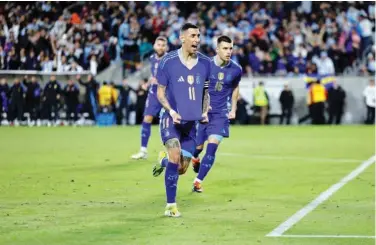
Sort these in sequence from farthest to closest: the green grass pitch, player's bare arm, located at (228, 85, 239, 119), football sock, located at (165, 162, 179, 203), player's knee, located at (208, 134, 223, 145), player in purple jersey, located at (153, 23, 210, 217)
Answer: player's bare arm, located at (228, 85, 239, 119) < player's knee, located at (208, 134, 223, 145) < player in purple jersey, located at (153, 23, 210, 217) < football sock, located at (165, 162, 179, 203) < the green grass pitch

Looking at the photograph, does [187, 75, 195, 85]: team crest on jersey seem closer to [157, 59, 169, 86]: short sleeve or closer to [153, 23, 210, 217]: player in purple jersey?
[153, 23, 210, 217]: player in purple jersey

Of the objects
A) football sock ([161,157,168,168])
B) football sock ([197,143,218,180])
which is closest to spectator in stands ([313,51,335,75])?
football sock ([197,143,218,180])

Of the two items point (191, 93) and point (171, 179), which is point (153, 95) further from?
point (171, 179)

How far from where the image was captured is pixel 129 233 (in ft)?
30.8

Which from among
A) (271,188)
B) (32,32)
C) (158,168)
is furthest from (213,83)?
(32,32)

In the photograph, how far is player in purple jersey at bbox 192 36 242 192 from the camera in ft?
44.1

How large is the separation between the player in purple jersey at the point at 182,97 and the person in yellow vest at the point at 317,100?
2277 cm

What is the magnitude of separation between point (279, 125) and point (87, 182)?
20.2 meters

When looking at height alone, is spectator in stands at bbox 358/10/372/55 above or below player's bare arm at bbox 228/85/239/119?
above

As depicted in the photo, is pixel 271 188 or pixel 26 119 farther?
pixel 26 119

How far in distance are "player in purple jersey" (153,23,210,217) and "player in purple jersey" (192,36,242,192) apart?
227 centimetres

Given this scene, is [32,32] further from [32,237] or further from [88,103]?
[32,237]

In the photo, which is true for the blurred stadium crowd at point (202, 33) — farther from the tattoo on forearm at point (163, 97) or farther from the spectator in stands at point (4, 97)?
the tattoo on forearm at point (163, 97)

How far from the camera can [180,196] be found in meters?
12.8
